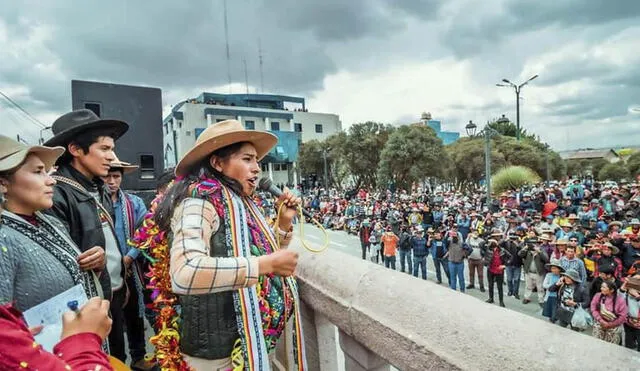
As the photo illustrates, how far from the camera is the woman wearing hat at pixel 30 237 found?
51.4 inches

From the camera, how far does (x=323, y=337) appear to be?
6.24ft

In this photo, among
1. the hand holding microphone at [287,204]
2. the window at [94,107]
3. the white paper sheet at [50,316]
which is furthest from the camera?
the window at [94,107]

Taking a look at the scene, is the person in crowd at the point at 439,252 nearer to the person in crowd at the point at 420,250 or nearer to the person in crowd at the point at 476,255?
the person in crowd at the point at 420,250

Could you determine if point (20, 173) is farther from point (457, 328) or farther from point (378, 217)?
point (378, 217)

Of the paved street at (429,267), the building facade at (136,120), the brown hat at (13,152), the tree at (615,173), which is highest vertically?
the building facade at (136,120)

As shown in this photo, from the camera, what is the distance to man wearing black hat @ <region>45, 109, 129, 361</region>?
2.11 meters

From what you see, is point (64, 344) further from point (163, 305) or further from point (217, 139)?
point (217, 139)

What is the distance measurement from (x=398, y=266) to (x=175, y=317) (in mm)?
12711

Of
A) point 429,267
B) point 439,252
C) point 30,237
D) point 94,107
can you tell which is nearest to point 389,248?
point 439,252

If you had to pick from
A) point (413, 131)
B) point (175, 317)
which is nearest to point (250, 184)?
point (175, 317)

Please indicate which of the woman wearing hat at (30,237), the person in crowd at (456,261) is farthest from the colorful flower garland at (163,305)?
the person in crowd at (456,261)

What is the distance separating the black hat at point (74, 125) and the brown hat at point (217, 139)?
90 centimetres

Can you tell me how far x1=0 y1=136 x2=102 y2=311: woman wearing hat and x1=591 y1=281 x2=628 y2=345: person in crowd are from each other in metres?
7.15

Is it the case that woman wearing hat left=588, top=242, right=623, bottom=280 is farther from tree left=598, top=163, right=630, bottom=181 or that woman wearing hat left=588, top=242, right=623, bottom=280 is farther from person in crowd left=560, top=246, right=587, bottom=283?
tree left=598, top=163, right=630, bottom=181
